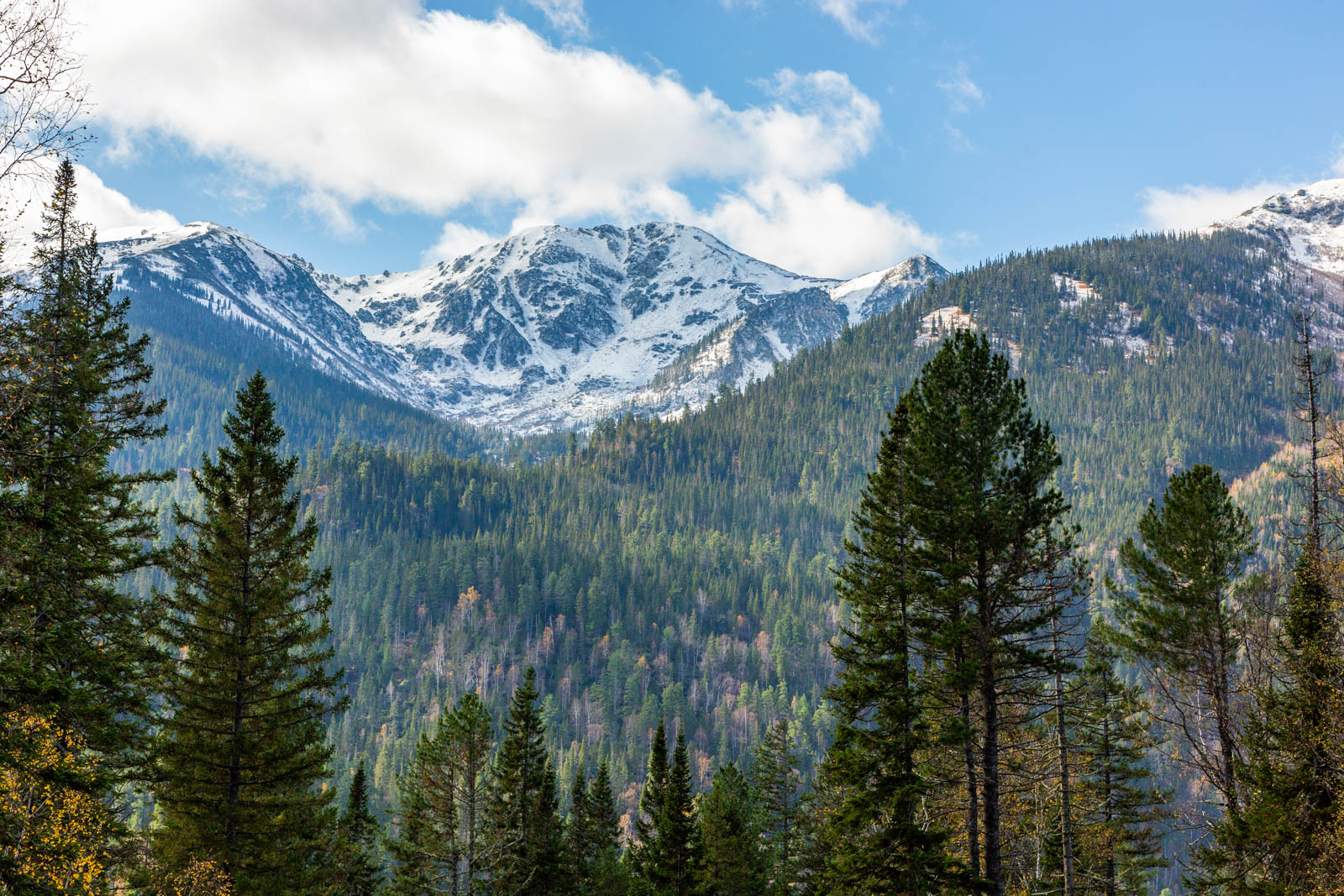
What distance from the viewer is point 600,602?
16025cm

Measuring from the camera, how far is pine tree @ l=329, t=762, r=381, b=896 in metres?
30.5

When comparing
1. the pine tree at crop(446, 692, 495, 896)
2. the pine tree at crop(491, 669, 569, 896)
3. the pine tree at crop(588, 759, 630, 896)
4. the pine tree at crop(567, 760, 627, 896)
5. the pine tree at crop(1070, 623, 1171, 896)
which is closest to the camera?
the pine tree at crop(1070, 623, 1171, 896)

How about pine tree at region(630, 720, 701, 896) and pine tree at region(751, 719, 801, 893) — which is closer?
pine tree at region(630, 720, 701, 896)

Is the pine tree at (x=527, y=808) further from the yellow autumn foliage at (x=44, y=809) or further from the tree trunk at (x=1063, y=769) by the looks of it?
the yellow autumn foliage at (x=44, y=809)

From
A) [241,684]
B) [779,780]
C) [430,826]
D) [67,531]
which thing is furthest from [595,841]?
[67,531]

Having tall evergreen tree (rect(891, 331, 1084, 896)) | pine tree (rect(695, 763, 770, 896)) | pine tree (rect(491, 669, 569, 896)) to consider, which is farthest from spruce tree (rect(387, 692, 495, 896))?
tall evergreen tree (rect(891, 331, 1084, 896))

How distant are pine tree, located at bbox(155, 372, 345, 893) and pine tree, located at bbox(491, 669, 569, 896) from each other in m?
11.1

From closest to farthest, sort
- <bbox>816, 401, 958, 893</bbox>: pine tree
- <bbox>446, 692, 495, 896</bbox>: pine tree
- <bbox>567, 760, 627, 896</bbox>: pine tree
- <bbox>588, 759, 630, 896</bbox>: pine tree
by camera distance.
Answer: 1. <bbox>816, 401, 958, 893</bbox>: pine tree
2. <bbox>446, 692, 495, 896</bbox>: pine tree
3. <bbox>567, 760, 627, 896</bbox>: pine tree
4. <bbox>588, 759, 630, 896</bbox>: pine tree

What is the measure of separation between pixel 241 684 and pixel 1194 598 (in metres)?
26.1

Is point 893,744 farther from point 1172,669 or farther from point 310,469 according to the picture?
point 310,469

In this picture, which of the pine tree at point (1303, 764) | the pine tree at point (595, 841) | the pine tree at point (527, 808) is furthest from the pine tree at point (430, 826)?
the pine tree at point (1303, 764)

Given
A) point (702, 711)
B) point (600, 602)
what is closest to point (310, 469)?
point (600, 602)

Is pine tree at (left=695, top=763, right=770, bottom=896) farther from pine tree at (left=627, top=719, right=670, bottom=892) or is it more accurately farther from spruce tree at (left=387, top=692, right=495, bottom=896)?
spruce tree at (left=387, top=692, right=495, bottom=896)

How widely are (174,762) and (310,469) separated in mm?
193262
